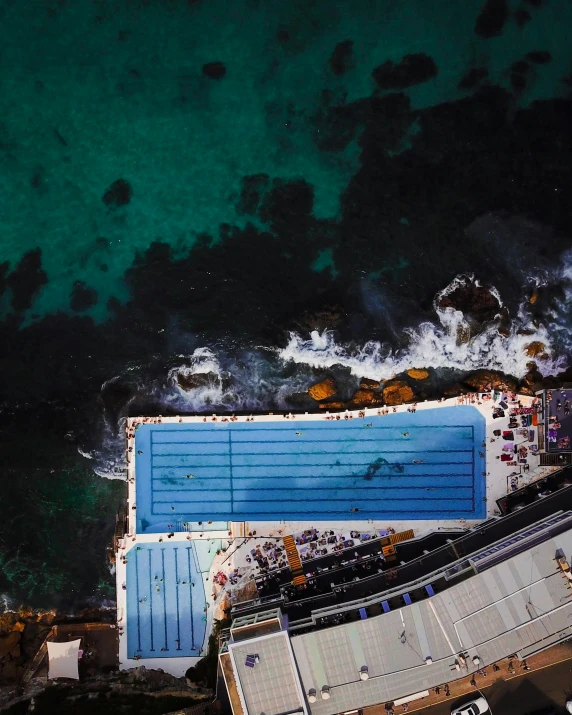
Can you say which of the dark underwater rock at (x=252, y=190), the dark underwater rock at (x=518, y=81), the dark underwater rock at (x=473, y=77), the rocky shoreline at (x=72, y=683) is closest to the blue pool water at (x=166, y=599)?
the rocky shoreline at (x=72, y=683)

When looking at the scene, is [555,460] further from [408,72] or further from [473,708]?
[408,72]

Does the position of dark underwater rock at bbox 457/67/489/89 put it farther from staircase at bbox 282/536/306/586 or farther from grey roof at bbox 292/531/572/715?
staircase at bbox 282/536/306/586

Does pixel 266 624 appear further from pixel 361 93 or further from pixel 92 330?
pixel 361 93

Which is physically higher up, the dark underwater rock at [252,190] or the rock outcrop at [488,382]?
the dark underwater rock at [252,190]

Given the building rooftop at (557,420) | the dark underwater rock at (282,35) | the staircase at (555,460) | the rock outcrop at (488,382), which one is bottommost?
the staircase at (555,460)

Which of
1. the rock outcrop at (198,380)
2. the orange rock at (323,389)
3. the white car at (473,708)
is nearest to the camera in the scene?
the white car at (473,708)

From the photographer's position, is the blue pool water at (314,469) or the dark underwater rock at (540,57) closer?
the blue pool water at (314,469)

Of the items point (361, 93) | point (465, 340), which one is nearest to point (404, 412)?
point (465, 340)

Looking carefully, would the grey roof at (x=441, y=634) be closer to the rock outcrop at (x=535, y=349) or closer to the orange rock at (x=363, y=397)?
the rock outcrop at (x=535, y=349)
